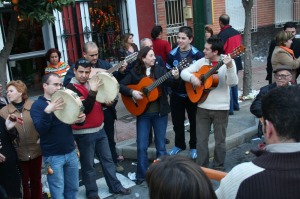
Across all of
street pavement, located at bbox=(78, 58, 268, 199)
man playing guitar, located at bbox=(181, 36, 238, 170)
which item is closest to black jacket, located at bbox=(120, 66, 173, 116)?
man playing guitar, located at bbox=(181, 36, 238, 170)

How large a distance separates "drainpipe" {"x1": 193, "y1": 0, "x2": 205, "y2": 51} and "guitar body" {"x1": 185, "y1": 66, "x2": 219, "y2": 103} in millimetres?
1170

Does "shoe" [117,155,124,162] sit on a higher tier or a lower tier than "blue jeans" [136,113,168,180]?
lower

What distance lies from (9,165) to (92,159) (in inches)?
36.9

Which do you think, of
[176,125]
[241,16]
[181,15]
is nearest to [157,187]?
[176,125]

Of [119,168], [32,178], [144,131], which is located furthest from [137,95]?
[32,178]

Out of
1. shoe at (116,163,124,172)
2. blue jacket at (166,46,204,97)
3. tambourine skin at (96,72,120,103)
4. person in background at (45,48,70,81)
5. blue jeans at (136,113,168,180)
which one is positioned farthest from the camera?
person in background at (45,48,70,81)

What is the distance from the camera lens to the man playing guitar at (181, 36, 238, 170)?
4.71m

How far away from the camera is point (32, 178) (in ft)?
14.4

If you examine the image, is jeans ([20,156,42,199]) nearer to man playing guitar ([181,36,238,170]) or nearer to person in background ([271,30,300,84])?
man playing guitar ([181,36,238,170])

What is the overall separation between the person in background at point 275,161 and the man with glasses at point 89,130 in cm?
252

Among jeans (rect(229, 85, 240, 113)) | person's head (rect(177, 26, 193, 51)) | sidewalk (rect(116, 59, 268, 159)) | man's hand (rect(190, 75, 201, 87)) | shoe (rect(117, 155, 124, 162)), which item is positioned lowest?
shoe (rect(117, 155, 124, 162))

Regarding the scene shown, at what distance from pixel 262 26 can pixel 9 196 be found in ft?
41.1

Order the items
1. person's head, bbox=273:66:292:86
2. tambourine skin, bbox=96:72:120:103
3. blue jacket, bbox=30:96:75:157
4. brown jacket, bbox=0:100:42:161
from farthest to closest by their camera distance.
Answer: person's head, bbox=273:66:292:86 < tambourine skin, bbox=96:72:120:103 < brown jacket, bbox=0:100:42:161 < blue jacket, bbox=30:96:75:157

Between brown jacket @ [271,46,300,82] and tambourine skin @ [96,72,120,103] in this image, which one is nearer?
tambourine skin @ [96,72,120,103]
